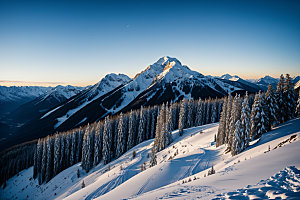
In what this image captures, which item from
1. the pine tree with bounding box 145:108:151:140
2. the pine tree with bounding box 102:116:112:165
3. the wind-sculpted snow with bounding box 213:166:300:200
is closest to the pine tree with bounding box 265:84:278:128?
the wind-sculpted snow with bounding box 213:166:300:200

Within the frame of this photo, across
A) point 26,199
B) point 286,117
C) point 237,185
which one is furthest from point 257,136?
point 26,199

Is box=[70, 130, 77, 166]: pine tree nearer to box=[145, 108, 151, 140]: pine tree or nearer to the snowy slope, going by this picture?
the snowy slope

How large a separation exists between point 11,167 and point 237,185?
10004 centimetres

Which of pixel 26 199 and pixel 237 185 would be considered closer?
pixel 237 185

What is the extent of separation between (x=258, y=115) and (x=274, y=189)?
20331 millimetres

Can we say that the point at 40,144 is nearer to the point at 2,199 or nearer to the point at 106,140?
the point at 2,199

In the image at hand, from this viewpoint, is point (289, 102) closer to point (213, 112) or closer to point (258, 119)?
point (258, 119)

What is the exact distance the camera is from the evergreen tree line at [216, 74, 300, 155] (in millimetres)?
21378

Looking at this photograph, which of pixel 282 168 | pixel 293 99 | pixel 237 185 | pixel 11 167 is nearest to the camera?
pixel 237 185

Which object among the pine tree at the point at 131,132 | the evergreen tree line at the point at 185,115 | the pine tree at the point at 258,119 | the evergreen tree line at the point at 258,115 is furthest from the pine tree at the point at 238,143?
the pine tree at the point at 131,132

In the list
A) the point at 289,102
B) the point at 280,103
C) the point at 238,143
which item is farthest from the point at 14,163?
the point at 289,102

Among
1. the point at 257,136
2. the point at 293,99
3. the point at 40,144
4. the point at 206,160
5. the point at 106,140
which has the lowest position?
the point at 40,144

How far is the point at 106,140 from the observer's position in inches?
1826

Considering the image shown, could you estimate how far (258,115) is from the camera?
2333cm
